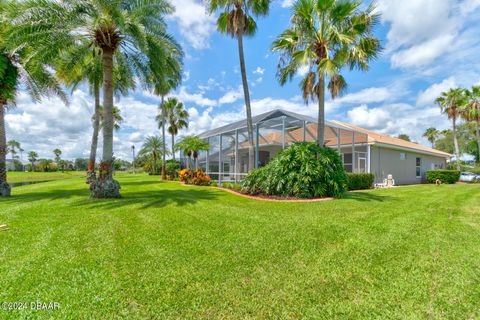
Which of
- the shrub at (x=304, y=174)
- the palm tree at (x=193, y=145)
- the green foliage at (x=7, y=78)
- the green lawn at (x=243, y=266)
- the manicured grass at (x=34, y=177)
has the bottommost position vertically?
the manicured grass at (x=34, y=177)

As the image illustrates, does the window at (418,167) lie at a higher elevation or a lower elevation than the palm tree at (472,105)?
lower

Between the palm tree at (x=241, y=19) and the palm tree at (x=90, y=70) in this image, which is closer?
the palm tree at (x=90, y=70)

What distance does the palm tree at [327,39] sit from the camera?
970 cm

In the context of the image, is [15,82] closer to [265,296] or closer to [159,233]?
[159,233]

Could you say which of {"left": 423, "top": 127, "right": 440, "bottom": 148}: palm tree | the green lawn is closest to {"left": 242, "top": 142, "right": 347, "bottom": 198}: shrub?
the green lawn

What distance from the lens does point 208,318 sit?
7.95ft

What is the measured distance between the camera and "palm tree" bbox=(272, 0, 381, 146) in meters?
9.70

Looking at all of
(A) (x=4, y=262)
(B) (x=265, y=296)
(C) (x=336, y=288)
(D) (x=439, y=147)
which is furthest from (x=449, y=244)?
(D) (x=439, y=147)

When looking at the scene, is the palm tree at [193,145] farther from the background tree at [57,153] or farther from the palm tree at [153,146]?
the background tree at [57,153]

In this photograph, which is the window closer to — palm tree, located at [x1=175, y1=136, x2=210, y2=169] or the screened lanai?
the screened lanai

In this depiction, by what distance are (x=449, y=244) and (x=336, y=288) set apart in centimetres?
316

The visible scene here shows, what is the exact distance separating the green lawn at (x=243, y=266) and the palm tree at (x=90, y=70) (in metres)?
7.42

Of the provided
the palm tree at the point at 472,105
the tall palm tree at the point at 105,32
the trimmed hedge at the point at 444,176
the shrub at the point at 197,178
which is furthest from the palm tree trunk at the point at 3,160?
the palm tree at the point at 472,105

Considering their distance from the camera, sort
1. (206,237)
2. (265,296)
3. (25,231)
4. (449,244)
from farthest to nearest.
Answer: (25,231), (206,237), (449,244), (265,296)
